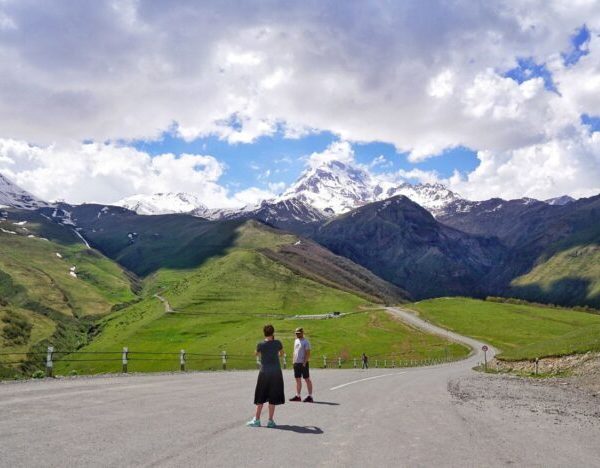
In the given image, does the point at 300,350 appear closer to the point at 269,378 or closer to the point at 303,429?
the point at 269,378

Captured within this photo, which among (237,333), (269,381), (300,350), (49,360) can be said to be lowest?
(269,381)

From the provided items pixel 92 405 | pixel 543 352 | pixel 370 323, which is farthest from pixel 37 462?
pixel 370 323

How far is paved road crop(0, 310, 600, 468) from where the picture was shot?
35.0ft

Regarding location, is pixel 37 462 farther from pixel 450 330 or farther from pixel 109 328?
pixel 109 328

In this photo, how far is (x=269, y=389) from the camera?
50.1 ft

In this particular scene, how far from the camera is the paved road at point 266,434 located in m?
10.7

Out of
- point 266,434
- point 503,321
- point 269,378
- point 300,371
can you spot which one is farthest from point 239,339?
point 266,434

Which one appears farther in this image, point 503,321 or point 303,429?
point 503,321

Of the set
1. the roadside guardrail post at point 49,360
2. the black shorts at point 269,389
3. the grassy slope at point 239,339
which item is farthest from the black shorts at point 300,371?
the grassy slope at point 239,339

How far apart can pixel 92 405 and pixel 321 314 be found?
162347 millimetres

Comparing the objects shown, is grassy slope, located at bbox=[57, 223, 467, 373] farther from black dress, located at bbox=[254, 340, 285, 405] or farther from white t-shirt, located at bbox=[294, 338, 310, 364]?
black dress, located at bbox=[254, 340, 285, 405]

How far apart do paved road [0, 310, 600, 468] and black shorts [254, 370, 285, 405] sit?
0.78 m

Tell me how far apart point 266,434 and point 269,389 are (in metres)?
1.85

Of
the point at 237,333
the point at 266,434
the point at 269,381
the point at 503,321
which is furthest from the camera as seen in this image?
the point at 503,321
